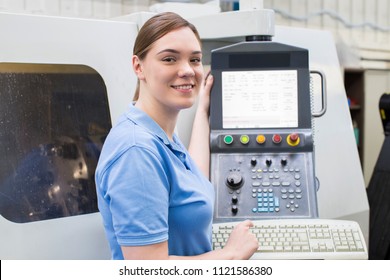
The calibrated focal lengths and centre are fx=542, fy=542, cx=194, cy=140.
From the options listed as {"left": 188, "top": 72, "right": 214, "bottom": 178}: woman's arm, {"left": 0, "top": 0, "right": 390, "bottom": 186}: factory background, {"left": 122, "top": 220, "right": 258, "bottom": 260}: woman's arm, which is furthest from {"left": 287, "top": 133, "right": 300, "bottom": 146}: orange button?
{"left": 0, "top": 0, "right": 390, "bottom": 186}: factory background

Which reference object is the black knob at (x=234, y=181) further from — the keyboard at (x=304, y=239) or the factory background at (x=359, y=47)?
the factory background at (x=359, y=47)

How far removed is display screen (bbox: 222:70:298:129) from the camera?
4.62ft

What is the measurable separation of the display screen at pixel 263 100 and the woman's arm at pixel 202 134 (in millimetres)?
55

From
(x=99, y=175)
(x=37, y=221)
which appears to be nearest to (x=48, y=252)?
(x=37, y=221)

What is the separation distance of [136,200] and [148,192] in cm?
2

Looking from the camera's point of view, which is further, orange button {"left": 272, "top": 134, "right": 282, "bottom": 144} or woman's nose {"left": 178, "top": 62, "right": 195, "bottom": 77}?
orange button {"left": 272, "top": 134, "right": 282, "bottom": 144}

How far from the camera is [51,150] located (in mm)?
1176

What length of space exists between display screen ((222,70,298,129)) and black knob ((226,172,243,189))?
13 cm

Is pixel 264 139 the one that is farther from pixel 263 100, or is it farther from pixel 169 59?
pixel 169 59

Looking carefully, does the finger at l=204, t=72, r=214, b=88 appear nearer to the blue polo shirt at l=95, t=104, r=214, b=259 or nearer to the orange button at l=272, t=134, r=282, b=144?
the orange button at l=272, t=134, r=282, b=144

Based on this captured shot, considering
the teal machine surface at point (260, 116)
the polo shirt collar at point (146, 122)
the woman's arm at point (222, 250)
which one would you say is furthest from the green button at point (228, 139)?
the polo shirt collar at point (146, 122)

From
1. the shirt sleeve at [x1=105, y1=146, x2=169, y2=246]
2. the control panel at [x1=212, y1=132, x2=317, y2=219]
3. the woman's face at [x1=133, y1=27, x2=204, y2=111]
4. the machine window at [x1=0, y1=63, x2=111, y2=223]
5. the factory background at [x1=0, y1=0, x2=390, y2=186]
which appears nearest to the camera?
the shirt sleeve at [x1=105, y1=146, x2=169, y2=246]

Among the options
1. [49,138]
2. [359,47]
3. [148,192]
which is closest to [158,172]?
[148,192]

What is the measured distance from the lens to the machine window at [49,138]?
1121 mm
